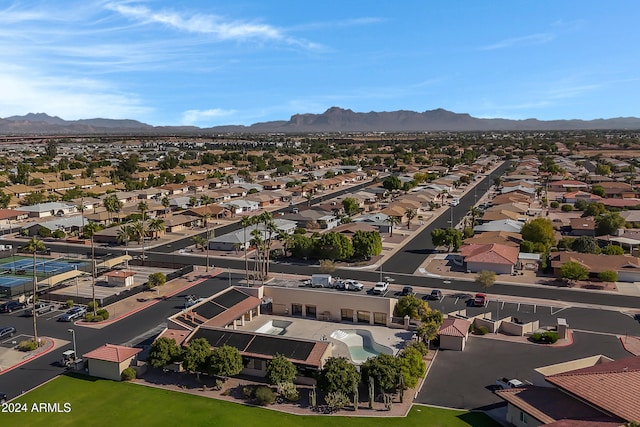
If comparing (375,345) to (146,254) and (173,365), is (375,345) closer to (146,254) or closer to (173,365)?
(173,365)

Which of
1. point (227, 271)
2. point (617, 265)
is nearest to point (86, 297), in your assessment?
point (227, 271)

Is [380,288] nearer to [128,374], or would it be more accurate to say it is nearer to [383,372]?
[383,372]

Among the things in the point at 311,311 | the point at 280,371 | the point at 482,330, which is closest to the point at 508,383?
the point at 482,330

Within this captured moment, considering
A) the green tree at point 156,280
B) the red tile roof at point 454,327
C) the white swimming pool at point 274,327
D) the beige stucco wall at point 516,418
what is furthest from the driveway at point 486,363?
the green tree at point 156,280

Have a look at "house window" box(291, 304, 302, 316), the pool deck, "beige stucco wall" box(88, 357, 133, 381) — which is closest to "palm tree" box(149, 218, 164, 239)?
the pool deck

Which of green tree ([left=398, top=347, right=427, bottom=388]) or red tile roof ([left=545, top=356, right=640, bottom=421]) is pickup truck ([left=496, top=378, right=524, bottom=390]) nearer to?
red tile roof ([left=545, top=356, right=640, bottom=421])

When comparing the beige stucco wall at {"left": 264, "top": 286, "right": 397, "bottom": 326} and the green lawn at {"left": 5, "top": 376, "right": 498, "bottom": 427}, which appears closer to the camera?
the green lawn at {"left": 5, "top": 376, "right": 498, "bottom": 427}
